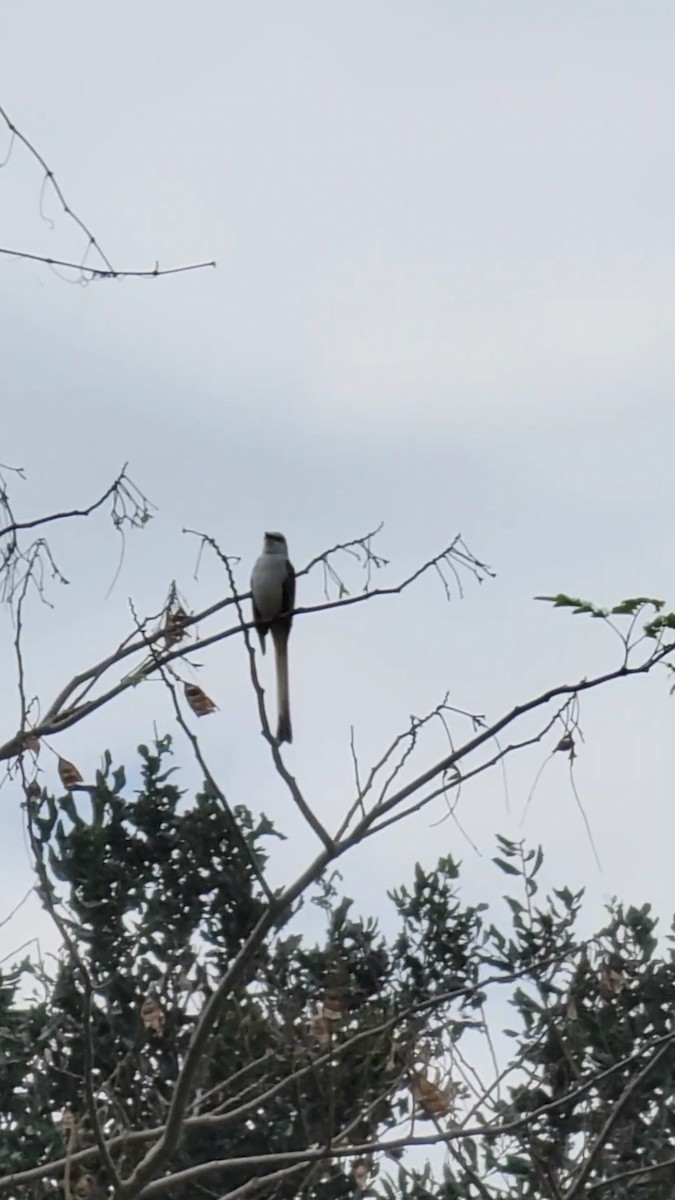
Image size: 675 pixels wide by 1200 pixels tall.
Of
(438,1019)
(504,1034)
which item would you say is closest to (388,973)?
(504,1034)

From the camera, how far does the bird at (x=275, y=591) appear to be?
7.43 m

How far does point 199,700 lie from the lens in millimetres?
4410

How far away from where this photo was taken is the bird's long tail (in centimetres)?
611

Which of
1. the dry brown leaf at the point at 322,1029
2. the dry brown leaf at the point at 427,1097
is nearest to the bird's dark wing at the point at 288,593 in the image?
the dry brown leaf at the point at 322,1029

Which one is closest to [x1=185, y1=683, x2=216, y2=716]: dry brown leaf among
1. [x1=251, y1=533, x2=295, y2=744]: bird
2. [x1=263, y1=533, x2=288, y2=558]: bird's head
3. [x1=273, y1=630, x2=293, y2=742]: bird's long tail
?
[x1=273, y1=630, x2=293, y2=742]: bird's long tail

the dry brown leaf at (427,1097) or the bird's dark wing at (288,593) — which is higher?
the bird's dark wing at (288,593)

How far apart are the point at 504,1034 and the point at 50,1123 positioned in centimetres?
270

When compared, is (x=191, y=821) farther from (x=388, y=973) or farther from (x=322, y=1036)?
(x=322, y=1036)

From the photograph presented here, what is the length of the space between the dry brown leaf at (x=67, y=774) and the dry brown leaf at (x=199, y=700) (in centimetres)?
36

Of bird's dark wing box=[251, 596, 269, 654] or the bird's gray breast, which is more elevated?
the bird's gray breast

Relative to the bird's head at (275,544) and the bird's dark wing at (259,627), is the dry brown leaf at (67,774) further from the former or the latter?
the bird's head at (275,544)

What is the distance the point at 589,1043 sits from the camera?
10.5 meters

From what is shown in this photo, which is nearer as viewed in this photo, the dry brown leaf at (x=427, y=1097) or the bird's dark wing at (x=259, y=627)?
the dry brown leaf at (x=427, y=1097)

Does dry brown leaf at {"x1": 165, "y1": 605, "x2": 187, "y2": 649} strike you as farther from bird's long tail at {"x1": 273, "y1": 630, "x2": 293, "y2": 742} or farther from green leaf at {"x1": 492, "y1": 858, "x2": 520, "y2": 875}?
green leaf at {"x1": 492, "y1": 858, "x2": 520, "y2": 875}
